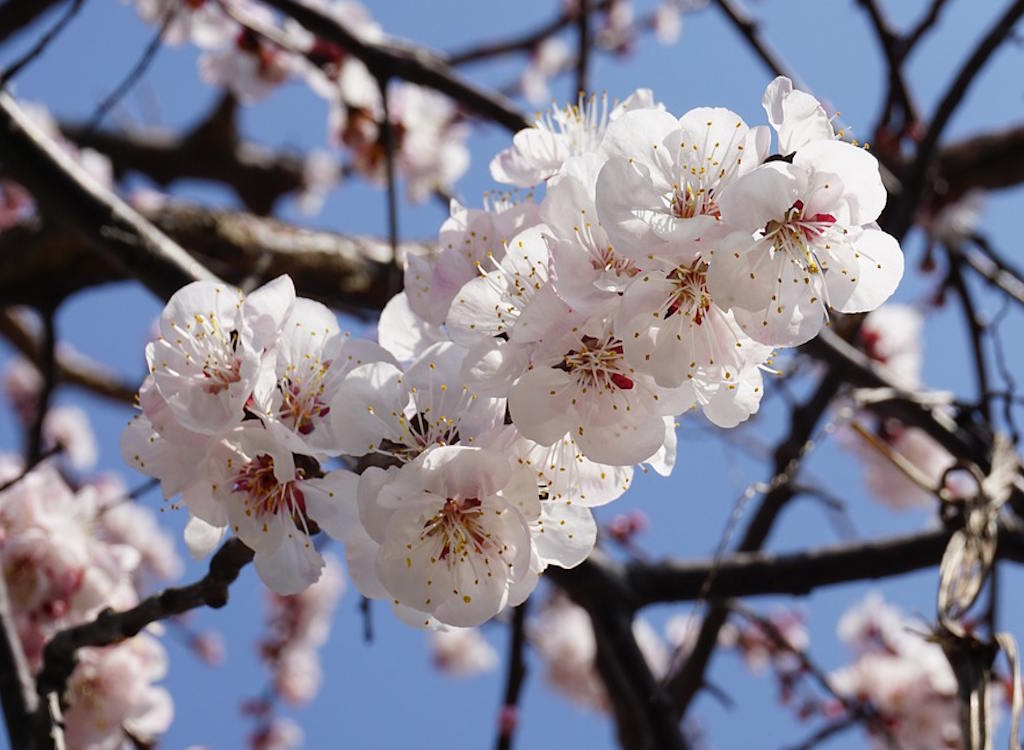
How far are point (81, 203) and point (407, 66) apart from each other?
63 centimetres

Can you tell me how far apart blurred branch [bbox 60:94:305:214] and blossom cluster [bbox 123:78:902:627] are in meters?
3.57

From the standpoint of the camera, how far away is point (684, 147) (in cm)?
73

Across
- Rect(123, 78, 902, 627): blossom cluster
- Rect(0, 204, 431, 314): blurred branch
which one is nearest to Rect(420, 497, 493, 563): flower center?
Rect(123, 78, 902, 627): blossom cluster

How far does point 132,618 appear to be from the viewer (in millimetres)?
929

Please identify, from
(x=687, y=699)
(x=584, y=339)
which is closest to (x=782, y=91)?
(x=584, y=339)

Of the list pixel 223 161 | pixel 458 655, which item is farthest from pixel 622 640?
pixel 458 655

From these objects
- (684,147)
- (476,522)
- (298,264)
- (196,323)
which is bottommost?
(476,522)

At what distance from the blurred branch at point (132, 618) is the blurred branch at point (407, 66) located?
1079 mm

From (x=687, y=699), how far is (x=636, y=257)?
5.50 ft

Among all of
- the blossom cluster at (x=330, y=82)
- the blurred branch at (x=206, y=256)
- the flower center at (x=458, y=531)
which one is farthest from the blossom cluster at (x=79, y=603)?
the blossom cluster at (x=330, y=82)

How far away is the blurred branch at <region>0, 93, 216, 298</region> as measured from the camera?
4.48 ft

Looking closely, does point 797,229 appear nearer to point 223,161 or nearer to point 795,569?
point 795,569

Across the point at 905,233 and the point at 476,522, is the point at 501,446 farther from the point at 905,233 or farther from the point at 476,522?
the point at 905,233

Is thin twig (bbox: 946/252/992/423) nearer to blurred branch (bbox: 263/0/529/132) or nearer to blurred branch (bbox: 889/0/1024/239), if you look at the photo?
blurred branch (bbox: 889/0/1024/239)
